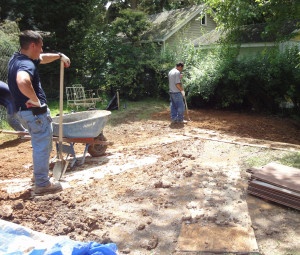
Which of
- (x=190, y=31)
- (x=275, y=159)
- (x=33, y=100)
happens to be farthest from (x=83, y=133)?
(x=190, y=31)

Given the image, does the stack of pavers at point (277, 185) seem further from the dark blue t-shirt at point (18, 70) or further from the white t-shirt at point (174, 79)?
the white t-shirt at point (174, 79)

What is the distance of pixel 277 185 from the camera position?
3965mm

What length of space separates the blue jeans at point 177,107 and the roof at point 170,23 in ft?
38.1

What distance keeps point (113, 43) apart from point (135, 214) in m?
13.3

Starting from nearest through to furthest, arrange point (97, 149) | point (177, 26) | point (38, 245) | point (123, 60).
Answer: point (38, 245) → point (97, 149) → point (123, 60) → point (177, 26)

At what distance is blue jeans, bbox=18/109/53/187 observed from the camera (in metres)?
4.24

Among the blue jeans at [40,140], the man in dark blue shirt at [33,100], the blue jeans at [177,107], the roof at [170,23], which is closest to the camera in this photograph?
the man in dark blue shirt at [33,100]

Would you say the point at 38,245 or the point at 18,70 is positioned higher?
the point at 18,70

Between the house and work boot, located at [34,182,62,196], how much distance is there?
17326 mm

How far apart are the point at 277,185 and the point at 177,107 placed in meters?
6.13

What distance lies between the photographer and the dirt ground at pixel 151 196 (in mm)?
3361

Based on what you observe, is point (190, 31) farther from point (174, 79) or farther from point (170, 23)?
point (174, 79)

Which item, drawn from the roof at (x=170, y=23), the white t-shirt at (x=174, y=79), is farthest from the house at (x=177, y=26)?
the white t-shirt at (x=174, y=79)

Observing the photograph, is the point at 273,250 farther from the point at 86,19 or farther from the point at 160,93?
the point at 86,19
